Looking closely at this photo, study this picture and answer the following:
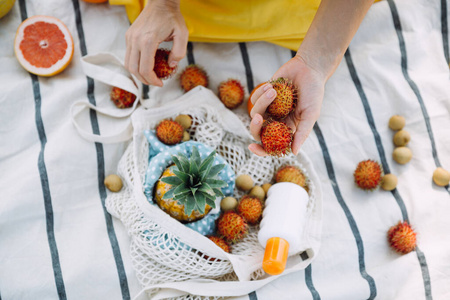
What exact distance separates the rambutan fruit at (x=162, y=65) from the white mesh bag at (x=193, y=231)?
105 millimetres

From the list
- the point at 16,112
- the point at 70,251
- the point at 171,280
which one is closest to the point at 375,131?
the point at 171,280

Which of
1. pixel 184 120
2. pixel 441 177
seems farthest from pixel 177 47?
pixel 441 177

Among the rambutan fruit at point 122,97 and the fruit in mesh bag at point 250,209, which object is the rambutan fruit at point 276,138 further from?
the rambutan fruit at point 122,97

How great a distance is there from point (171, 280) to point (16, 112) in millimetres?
609

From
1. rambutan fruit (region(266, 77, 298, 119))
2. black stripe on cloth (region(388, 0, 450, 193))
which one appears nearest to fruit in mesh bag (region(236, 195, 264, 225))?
rambutan fruit (region(266, 77, 298, 119))

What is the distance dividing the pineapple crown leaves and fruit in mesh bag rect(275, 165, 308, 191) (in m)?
0.23

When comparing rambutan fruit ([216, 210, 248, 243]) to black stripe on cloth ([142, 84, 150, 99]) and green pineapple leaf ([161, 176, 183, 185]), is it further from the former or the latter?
black stripe on cloth ([142, 84, 150, 99])

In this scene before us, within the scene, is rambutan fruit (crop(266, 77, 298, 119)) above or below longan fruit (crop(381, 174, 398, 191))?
above

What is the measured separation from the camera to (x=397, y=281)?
1001 mm

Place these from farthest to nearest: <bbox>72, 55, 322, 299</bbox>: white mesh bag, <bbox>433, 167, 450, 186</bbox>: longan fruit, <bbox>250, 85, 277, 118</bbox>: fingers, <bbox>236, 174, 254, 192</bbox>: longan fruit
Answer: <bbox>433, 167, 450, 186</bbox>: longan fruit, <bbox>236, 174, 254, 192</bbox>: longan fruit, <bbox>72, 55, 322, 299</bbox>: white mesh bag, <bbox>250, 85, 277, 118</bbox>: fingers

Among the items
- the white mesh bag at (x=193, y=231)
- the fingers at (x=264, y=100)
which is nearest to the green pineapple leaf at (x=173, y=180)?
the white mesh bag at (x=193, y=231)

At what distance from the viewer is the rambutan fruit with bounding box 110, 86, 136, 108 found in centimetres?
108

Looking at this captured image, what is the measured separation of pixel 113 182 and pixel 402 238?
29.5 inches

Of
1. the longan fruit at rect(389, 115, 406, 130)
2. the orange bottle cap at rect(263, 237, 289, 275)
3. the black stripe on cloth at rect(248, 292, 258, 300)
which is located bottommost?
the black stripe on cloth at rect(248, 292, 258, 300)
